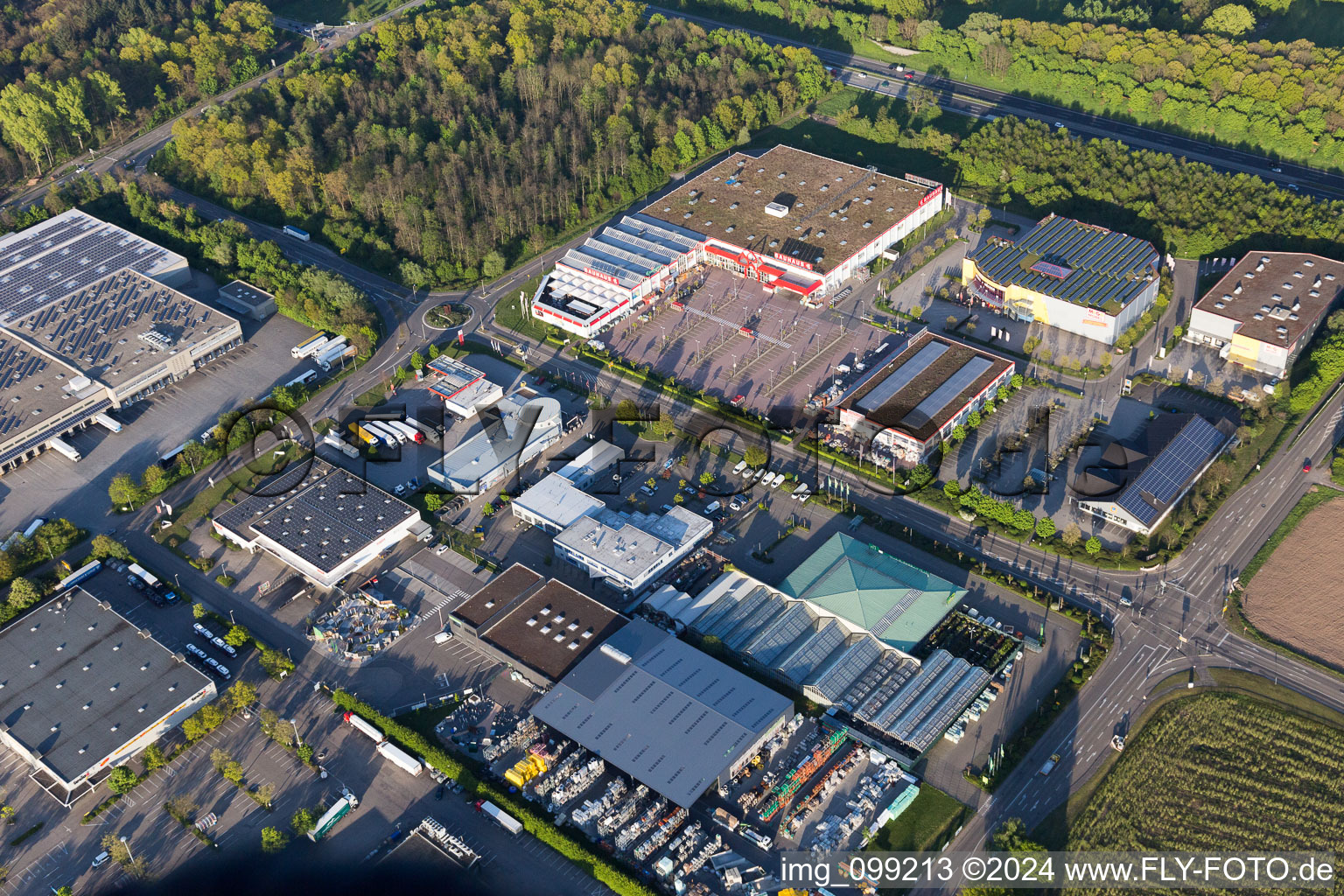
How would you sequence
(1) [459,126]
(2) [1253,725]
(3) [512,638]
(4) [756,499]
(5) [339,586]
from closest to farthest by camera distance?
(2) [1253,725], (3) [512,638], (5) [339,586], (4) [756,499], (1) [459,126]

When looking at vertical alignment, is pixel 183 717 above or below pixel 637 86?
below

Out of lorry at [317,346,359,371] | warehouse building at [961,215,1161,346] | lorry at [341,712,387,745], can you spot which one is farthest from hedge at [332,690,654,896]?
warehouse building at [961,215,1161,346]

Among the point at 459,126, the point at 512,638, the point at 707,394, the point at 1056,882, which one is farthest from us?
the point at 459,126

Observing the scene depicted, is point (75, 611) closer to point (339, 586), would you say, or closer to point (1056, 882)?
point (339, 586)

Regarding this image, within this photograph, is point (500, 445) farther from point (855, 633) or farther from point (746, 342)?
point (855, 633)

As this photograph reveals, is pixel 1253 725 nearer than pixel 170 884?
No

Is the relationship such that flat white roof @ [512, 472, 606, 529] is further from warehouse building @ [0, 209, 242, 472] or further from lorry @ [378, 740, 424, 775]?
warehouse building @ [0, 209, 242, 472]

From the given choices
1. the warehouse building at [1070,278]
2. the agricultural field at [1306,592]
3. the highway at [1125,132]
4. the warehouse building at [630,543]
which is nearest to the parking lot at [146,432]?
the warehouse building at [630,543]

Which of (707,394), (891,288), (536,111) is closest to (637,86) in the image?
(536,111)
